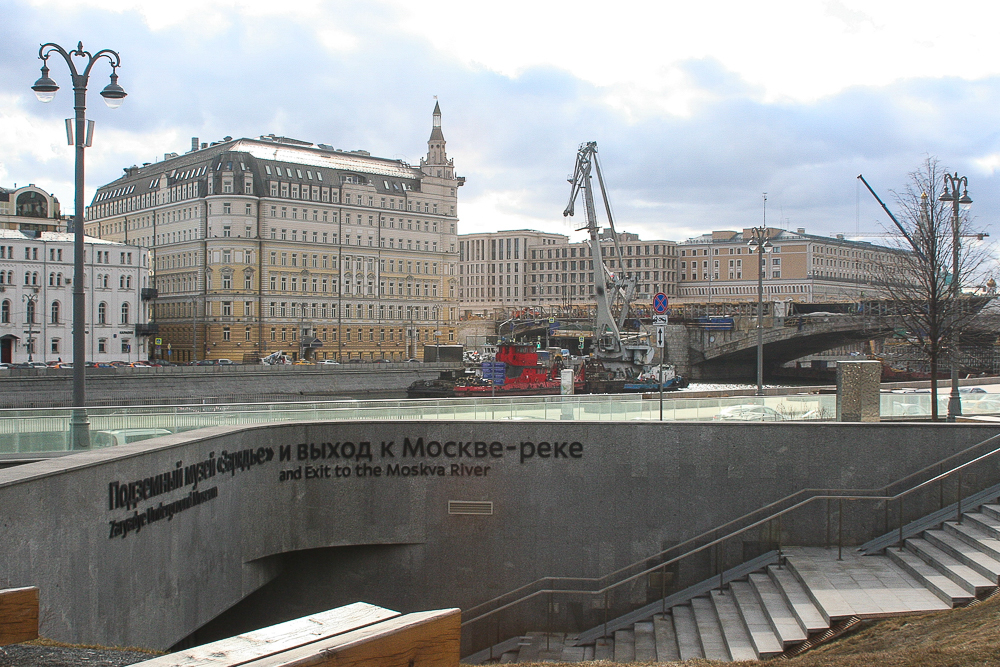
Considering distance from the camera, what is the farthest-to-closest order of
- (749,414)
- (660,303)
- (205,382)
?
(205,382) < (660,303) < (749,414)

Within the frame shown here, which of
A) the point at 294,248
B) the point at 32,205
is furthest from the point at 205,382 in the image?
the point at 32,205

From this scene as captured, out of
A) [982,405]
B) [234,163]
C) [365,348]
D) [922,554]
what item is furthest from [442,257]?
[922,554]

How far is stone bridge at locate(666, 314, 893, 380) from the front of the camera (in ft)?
260

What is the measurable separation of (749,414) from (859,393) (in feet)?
7.18

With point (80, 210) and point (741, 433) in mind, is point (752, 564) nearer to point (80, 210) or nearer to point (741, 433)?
point (741, 433)

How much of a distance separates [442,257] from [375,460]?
77.7 metres

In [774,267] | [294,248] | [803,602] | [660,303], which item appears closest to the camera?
[803,602]

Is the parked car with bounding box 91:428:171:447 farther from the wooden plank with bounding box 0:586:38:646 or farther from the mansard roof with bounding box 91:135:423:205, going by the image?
the mansard roof with bounding box 91:135:423:205

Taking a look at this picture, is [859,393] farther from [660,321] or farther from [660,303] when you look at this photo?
[660,303]

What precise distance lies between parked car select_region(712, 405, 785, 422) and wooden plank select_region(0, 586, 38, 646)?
629 inches

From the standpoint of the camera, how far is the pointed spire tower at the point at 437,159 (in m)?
98.0

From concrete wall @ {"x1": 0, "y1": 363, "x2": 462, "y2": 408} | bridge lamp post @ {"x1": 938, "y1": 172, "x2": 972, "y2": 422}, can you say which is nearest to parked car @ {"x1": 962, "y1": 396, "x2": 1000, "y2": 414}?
bridge lamp post @ {"x1": 938, "y1": 172, "x2": 972, "y2": 422}

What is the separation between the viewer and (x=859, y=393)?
19.2 m

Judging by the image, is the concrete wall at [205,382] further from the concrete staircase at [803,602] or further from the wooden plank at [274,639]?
the wooden plank at [274,639]
